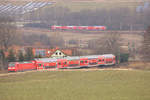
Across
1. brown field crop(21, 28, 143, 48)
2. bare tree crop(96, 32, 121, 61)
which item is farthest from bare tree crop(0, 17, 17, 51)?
bare tree crop(96, 32, 121, 61)

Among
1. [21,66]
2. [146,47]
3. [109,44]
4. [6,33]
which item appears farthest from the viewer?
[109,44]

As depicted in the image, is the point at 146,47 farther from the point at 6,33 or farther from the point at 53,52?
the point at 6,33

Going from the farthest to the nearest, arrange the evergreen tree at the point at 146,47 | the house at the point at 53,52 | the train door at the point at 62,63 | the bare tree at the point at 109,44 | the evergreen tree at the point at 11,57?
the bare tree at the point at 109,44 → the house at the point at 53,52 → the evergreen tree at the point at 11,57 → the evergreen tree at the point at 146,47 → the train door at the point at 62,63

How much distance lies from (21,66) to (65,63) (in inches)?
97.6

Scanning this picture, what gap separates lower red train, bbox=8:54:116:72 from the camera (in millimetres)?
11833

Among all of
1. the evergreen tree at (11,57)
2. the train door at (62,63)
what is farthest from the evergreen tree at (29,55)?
the train door at (62,63)

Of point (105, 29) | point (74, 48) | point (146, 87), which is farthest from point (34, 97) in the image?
point (105, 29)

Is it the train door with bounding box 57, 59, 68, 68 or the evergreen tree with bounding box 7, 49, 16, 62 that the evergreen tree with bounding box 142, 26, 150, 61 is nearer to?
the train door with bounding box 57, 59, 68, 68

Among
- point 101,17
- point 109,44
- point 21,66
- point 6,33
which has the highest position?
point 101,17

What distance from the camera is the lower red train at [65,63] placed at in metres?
11.8

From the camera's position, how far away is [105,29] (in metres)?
14.2

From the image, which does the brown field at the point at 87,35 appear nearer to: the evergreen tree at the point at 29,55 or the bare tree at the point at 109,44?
the bare tree at the point at 109,44

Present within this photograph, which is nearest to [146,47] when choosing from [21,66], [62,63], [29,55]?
[62,63]

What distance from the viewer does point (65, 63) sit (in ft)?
41.6
